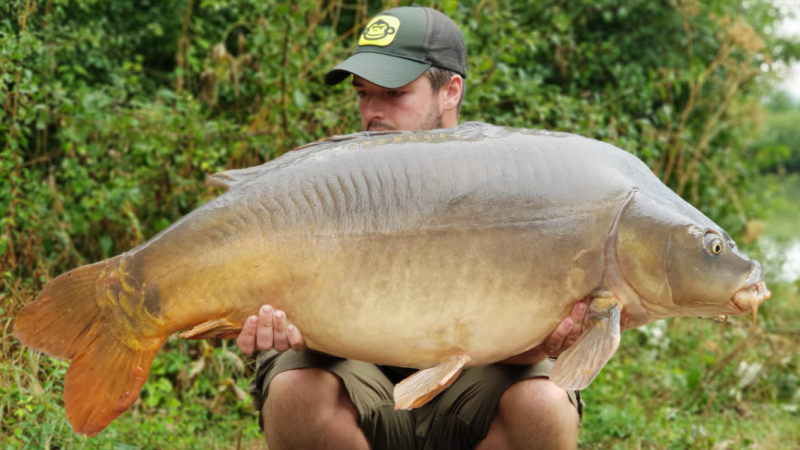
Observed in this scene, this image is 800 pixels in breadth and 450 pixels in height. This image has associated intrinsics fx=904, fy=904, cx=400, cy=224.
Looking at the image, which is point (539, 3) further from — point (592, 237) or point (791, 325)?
point (592, 237)

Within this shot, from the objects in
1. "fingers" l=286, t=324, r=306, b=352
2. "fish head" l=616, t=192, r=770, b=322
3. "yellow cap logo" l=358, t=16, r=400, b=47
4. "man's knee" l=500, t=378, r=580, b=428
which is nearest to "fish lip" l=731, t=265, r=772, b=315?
"fish head" l=616, t=192, r=770, b=322

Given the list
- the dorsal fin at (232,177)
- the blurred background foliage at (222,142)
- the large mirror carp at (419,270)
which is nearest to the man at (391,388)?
the large mirror carp at (419,270)

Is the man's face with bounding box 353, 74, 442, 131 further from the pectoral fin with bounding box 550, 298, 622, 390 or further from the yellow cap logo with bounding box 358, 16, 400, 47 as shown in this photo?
the pectoral fin with bounding box 550, 298, 622, 390

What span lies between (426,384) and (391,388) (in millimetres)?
493

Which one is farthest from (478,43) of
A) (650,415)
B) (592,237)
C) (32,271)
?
Answer: (592,237)

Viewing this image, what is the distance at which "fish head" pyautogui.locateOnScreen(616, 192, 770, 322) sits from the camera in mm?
2029

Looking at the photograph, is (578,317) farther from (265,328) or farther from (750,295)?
(265,328)

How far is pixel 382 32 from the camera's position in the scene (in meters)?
2.75

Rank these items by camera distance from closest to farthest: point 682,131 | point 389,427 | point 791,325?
1. point 389,427
2. point 791,325
3. point 682,131

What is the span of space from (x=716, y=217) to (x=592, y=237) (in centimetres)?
458

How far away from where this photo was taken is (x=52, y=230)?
12.6ft

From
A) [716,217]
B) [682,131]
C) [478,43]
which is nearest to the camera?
[478,43]

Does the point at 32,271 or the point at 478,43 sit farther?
the point at 478,43

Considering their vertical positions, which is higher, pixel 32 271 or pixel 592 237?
pixel 592 237
